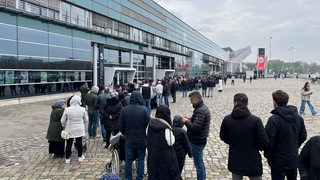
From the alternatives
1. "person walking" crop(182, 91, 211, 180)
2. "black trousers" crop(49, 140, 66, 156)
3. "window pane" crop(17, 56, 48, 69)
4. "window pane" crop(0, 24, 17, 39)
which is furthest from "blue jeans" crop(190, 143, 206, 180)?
"window pane" crop(17, 56, 48, 69)

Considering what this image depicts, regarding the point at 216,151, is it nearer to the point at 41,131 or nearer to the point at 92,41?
the point at 41,131

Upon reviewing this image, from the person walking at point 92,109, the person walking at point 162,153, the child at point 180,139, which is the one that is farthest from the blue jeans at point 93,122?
the person walking at point 162,153

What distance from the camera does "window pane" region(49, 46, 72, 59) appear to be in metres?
24.8

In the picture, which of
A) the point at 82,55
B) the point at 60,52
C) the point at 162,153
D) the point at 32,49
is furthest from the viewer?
the point at 82,55

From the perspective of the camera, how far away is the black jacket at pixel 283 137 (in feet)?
12.8

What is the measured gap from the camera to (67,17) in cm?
2681

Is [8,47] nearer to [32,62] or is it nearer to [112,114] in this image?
[32,62]

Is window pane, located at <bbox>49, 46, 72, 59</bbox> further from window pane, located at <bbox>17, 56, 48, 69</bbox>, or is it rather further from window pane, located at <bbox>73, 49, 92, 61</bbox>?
window pane, located at <bbox>17, 56, 48, 69</bbox>

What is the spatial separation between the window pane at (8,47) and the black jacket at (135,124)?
58.3 ft

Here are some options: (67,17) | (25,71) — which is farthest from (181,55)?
(25,71)

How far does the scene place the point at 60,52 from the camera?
26000 mm

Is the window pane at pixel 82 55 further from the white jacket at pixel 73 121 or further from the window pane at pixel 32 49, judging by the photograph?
the white jacket at pixel 73 121

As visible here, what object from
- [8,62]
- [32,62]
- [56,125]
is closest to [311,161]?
[56,125]

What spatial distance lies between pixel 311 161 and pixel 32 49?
23.0 m
